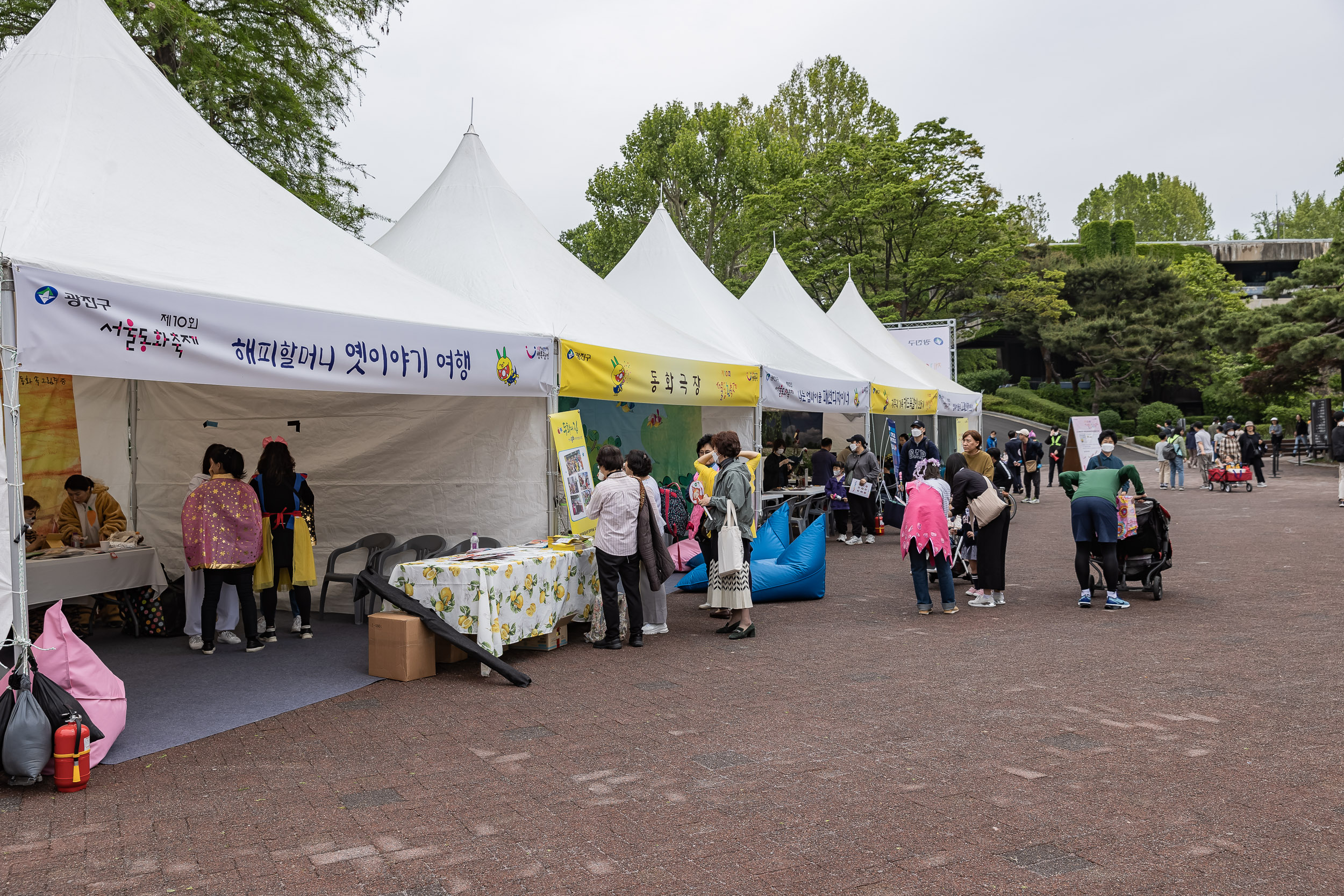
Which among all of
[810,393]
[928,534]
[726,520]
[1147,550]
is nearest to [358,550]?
[726,520]

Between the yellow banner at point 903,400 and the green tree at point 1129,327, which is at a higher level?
the green tree at point 1129,327

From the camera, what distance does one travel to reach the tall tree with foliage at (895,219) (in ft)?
93.2

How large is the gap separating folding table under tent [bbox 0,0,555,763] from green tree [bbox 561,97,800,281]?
23.6 metres

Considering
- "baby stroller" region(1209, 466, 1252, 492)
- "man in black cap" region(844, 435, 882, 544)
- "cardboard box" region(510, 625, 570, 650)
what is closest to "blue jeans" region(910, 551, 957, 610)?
"cardboard box" region(510, 625, 570, 650)

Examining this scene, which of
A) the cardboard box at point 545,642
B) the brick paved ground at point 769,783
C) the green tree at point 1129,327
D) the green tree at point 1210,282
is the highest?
the green tree at point 1210,282

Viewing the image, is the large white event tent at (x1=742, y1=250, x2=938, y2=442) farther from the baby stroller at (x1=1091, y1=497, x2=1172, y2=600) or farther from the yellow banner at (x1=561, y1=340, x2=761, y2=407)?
the baby stroller at (x1=1091, y1=497, x2=1172, y2=600)

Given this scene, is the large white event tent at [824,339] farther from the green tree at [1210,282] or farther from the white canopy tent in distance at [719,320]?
the green tree at [1210,282]

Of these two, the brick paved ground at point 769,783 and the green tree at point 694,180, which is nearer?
the brick paved ground at point 769,783

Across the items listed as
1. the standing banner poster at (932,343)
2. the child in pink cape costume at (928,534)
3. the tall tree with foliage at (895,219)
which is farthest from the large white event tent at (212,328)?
the tall tree with foliage at (895,219)

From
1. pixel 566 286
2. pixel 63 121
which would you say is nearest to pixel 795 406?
pixel 566 286

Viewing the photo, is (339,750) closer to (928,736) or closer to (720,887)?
(720,887)

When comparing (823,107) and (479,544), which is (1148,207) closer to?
(823,107)

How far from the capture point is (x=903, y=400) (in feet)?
54.1

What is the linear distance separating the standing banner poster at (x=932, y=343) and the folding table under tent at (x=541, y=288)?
13.3 m
